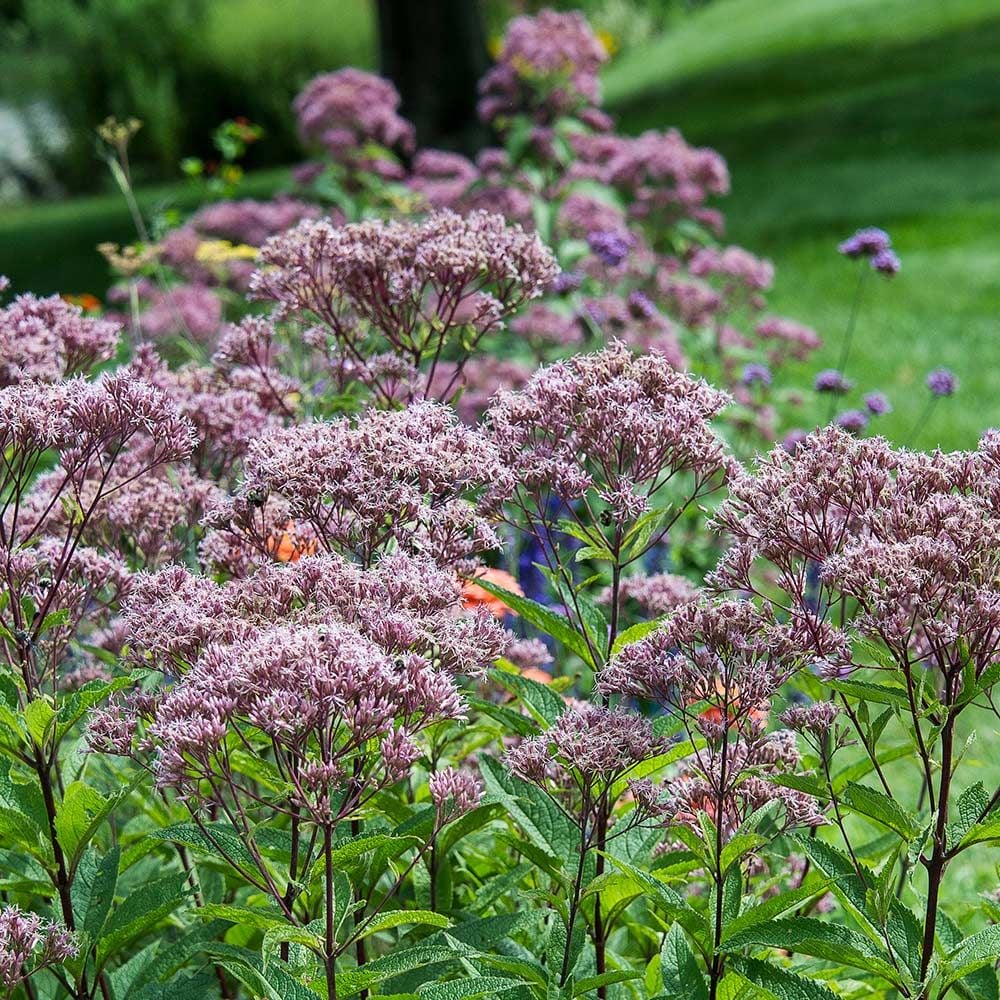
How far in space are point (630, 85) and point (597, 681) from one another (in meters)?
20.9

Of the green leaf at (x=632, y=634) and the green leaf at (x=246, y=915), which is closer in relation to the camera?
the green leaf at (x=246, y=915)

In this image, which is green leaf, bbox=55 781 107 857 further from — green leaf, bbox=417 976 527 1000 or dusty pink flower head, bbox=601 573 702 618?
dusty pink flower head, bbox=601 573 702 618

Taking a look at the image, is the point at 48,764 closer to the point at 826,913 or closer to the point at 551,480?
the point at 551,480

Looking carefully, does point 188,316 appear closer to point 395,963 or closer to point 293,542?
point 293,542

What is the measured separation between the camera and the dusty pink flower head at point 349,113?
659 cm

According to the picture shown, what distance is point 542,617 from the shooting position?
2641 mm

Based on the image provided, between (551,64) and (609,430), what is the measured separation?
4131mm

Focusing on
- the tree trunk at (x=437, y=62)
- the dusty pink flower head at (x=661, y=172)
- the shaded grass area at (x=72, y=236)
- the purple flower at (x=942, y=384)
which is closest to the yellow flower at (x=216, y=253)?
the dusty pink flower head at (x=661, y=172)

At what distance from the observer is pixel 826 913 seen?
3514 mm

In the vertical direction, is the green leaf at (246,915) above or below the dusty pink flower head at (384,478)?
below

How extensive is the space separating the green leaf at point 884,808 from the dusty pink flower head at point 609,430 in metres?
0.59

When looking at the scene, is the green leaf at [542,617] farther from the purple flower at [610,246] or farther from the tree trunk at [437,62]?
the tree trunk at [437,62]

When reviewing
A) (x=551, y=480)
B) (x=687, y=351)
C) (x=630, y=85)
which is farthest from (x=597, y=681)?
(x=630, y=85)

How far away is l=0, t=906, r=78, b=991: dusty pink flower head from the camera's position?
7.25ft
